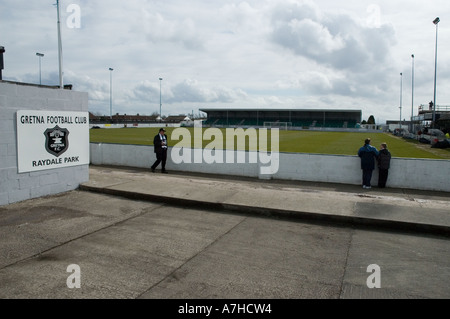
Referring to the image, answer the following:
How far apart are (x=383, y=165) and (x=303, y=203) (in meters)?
5.15

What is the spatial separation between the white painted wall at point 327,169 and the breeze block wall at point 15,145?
5.88 meters

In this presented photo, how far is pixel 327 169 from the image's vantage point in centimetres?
1314

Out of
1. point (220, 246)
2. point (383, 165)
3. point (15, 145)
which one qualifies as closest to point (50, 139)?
point (15, 145)

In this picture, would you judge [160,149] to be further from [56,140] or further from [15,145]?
[15,145]

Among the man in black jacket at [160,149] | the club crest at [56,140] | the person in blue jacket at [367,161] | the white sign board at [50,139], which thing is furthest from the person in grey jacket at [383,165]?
the club crest at [56,140]

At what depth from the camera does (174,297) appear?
413 cm

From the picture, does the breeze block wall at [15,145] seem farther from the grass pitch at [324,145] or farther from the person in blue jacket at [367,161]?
the grass pitch at [324,145]

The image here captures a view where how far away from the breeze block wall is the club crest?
0.51m

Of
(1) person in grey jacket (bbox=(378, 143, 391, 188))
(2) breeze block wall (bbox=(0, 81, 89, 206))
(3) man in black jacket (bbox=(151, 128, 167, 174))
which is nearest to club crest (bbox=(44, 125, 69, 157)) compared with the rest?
(2) breeze block wall (bbox=(0, 81, 89, 206))

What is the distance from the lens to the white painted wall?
12.0 metres

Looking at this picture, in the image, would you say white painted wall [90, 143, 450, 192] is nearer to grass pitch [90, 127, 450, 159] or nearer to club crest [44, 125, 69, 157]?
club crest [44, 125, 69, 157]

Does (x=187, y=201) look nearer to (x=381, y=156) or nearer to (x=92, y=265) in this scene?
(x=92, y=265)

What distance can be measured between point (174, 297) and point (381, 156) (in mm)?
10106

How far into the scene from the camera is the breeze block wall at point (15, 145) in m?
8.30
